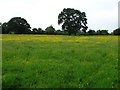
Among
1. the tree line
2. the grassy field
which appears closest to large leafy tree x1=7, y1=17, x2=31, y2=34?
the tree line

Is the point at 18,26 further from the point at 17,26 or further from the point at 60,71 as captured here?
the point at 60,71

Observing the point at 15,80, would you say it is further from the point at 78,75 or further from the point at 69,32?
the point at 69,32

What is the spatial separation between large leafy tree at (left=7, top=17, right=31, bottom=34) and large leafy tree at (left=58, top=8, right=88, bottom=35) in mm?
12924

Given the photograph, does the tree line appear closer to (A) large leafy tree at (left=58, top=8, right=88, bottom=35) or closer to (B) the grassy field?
(A) large leafy tree at (left=58, top=8, right=88, bottom=35)

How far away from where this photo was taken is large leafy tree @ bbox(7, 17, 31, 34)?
119 metres

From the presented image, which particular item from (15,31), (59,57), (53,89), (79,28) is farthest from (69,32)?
→ (53,89)

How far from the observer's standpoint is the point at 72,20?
424 ft

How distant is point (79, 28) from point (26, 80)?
110 metres

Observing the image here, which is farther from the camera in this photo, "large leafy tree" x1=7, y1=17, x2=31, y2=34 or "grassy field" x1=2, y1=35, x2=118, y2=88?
"large leafy tree" x1=7, y1=17, x2=31, y2=34

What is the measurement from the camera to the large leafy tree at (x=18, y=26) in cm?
11925

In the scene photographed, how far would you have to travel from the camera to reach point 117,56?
2742 cm

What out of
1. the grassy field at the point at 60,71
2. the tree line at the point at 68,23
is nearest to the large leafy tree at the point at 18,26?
the tree line at the point at 68,23

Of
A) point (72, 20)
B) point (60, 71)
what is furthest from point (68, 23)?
point (60, 71)

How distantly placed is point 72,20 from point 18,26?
69.3ft
